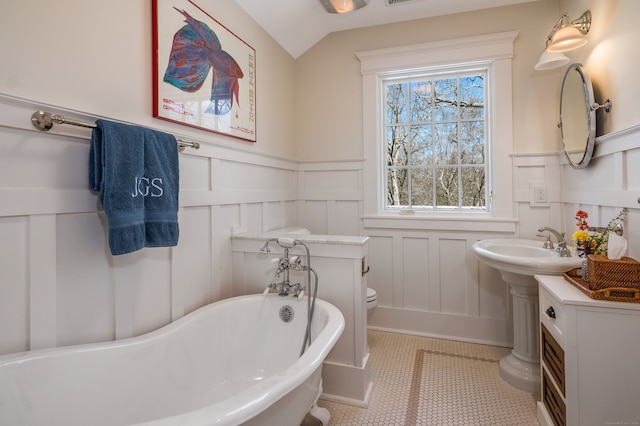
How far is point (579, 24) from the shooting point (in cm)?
184

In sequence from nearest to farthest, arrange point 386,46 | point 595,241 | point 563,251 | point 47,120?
point 47,120
point 595,241
point 563,251
point 386,46

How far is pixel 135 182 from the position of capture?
1239 mm

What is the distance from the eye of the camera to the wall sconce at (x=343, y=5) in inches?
90.9

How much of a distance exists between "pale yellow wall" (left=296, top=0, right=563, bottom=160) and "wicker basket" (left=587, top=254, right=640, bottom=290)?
4.30 ft

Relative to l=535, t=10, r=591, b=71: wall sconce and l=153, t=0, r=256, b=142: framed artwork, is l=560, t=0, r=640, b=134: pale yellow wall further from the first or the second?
l=153, t=0, r=256, b=142: framed artwork

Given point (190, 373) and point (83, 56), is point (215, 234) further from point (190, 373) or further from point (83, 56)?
point (83, 56)

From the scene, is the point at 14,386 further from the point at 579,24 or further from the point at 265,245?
the point at 579,24

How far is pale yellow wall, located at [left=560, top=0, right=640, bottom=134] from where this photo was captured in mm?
1420

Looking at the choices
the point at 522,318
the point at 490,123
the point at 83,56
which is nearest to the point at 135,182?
the point at 83,56

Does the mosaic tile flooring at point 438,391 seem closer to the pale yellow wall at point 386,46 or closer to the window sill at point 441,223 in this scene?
the window sill at point 441,223

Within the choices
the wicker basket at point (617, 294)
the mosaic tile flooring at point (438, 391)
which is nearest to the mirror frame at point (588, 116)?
the wicker basket at point (617, 294)

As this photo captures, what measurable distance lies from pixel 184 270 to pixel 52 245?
0.62 meters

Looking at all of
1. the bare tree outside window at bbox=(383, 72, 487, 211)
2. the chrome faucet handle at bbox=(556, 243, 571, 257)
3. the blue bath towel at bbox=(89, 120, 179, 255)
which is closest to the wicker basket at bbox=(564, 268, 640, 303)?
the chrome faucet handle at bbox=(556, 243, 571, 257)

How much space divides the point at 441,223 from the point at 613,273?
1280 millimetres
